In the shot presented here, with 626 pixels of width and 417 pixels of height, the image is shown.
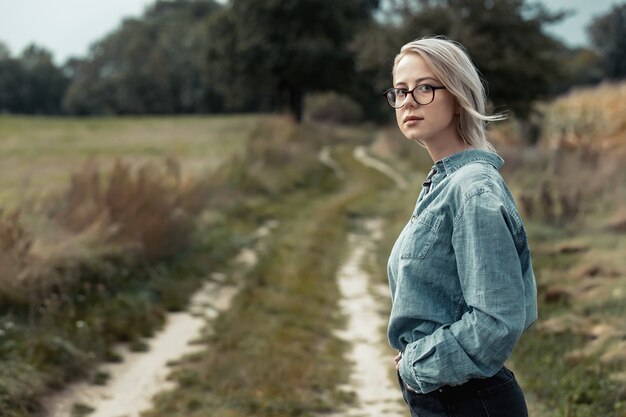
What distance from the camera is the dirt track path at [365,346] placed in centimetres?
572

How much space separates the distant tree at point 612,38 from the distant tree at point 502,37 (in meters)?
30.4

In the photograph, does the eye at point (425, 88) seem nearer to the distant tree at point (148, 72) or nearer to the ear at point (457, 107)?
the ear at point (457, 107)

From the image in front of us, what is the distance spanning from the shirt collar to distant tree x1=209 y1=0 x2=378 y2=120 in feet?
99.0

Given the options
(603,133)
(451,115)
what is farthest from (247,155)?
(451,115)

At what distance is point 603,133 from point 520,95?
7.76 feet

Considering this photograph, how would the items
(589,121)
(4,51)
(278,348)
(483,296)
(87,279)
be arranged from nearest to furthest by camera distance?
(483,296)
(278,348)
(87,279)
(589,121)
(4,51)

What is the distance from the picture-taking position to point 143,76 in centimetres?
5716

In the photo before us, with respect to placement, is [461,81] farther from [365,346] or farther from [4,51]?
[4,51]

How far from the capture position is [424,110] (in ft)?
7.05

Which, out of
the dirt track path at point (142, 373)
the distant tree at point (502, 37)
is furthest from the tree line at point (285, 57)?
the dirt track path at point (142, 373)

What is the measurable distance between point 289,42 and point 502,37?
17.3m

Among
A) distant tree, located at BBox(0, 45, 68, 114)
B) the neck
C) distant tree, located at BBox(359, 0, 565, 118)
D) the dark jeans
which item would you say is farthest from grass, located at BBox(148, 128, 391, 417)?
→ distant tree, located at BBox(0, 45, 68, 114)

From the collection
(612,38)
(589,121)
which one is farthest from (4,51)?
(589,121)

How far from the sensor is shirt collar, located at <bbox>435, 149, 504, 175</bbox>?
2.11m
